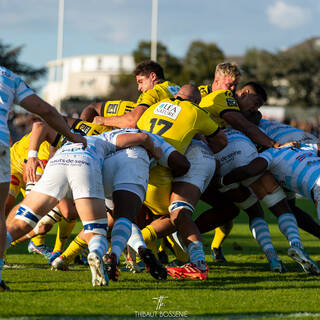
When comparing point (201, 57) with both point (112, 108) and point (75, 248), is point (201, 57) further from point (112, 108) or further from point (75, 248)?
point (75, 248)

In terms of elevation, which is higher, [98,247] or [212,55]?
[98,247]

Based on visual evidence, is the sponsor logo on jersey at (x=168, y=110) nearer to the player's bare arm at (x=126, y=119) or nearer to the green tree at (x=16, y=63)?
the player's bare arm at (x=126, y=119)

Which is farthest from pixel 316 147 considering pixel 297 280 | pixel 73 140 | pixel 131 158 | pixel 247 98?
pixel 73 140

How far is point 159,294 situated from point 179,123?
6.99 ft

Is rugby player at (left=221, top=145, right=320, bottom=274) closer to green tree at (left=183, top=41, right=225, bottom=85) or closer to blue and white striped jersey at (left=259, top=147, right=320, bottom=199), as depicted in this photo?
blue and white striped jersey at (left=259, top=147, right=320, bottom=199)

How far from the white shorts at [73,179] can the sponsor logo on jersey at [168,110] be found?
1516 millimetres

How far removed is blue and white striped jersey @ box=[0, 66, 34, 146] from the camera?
518cm

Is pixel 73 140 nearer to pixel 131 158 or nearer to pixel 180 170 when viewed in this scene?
pixel 131 158

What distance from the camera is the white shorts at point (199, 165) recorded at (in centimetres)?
680

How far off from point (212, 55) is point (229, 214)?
185 ft

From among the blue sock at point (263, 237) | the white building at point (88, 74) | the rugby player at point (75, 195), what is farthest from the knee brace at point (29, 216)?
the white building at point (88, 74)

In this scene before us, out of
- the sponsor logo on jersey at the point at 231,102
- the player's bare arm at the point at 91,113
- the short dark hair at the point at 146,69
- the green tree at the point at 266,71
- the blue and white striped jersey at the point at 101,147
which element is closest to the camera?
the blue and white striped jersey at the point at 101,147

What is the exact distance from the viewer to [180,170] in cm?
660

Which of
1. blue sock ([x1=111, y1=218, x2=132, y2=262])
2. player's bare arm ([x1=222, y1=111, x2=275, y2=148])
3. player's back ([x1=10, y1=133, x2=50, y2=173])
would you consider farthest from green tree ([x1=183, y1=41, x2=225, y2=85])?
blue sock ([x1=111, y1=218, x2=132, y2=262])
